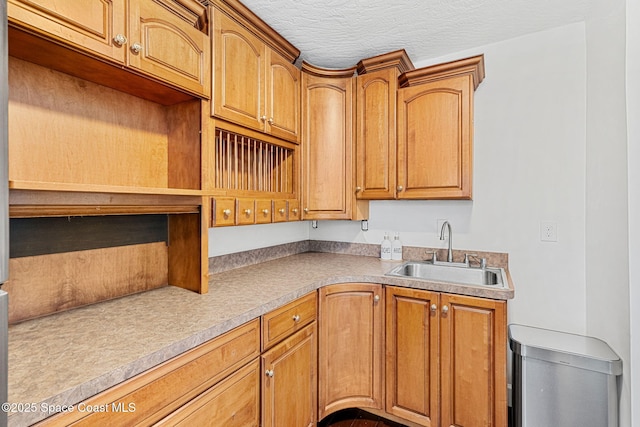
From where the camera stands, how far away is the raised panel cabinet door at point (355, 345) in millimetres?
1842

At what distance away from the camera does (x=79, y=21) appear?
3.38 ft

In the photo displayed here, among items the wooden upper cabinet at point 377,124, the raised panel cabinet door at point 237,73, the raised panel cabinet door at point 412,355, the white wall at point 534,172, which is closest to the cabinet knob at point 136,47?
the raised panel cabinet door at point 237,73

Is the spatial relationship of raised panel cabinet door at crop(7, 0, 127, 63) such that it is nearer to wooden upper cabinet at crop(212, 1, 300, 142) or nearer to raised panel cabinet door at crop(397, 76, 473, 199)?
wooden upper cabinet at crop(212, 1, 300, 142)

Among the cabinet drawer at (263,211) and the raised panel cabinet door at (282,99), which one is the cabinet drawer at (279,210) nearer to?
the cabinet drawer at (263,211)

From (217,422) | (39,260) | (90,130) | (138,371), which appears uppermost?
(90,130)

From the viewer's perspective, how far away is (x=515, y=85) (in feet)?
6.66

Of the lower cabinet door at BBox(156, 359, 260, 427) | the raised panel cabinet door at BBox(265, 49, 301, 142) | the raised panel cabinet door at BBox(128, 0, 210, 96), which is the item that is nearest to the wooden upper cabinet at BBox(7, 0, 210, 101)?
the raised panel cabinet door at BBox(128, 0, 210, 96)

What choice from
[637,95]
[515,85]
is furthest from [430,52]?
[637,95]

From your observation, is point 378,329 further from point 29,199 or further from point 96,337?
point 29,199

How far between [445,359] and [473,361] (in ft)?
0.45

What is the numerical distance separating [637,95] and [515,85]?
0.92 metres

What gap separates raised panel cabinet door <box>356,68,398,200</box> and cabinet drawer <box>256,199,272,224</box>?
713 mm

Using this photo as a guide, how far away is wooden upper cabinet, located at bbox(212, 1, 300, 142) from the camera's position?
155cm

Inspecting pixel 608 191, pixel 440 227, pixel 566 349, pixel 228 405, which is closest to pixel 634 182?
pixel 608 191
